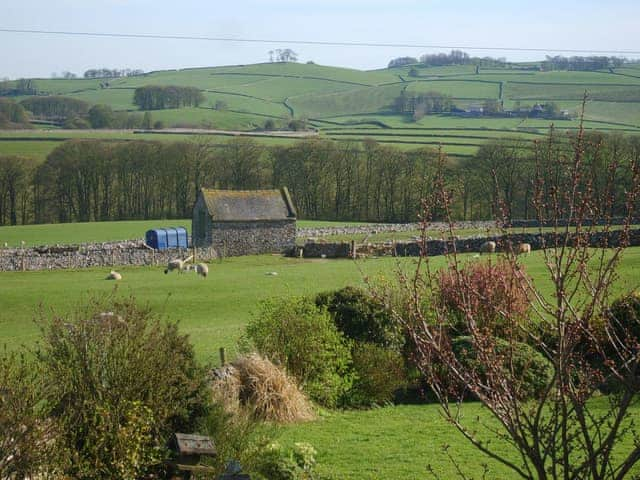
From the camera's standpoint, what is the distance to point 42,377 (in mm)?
10117

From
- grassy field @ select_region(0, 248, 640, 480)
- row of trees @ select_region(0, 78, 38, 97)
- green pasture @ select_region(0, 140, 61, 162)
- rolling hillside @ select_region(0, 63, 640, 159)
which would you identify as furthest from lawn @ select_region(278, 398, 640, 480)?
row of trees @ select_region(0, 78, 38, 97)

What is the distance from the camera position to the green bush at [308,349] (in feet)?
53.6

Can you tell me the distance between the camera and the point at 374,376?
55.1 feet

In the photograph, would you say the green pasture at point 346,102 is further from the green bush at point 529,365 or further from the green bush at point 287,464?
the green bush at point 287,464

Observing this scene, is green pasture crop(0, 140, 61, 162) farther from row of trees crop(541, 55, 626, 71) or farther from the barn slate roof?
row of trees crop(541, 55, 626, 71)

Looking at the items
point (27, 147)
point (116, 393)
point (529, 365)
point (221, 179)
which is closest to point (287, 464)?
point (116, 393)

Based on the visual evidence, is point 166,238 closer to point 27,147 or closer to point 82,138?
point 82,138

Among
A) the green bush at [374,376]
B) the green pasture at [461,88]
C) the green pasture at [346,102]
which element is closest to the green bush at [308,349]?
the green bush at [374,376]

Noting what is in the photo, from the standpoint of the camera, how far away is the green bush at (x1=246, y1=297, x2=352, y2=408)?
16328 millimetres

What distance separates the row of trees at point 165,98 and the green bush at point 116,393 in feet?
436

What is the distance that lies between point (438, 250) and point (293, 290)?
15925mm

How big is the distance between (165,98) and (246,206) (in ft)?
322

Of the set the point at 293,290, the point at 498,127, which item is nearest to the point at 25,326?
the point at 293,290

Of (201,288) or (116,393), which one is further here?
(201,288)
